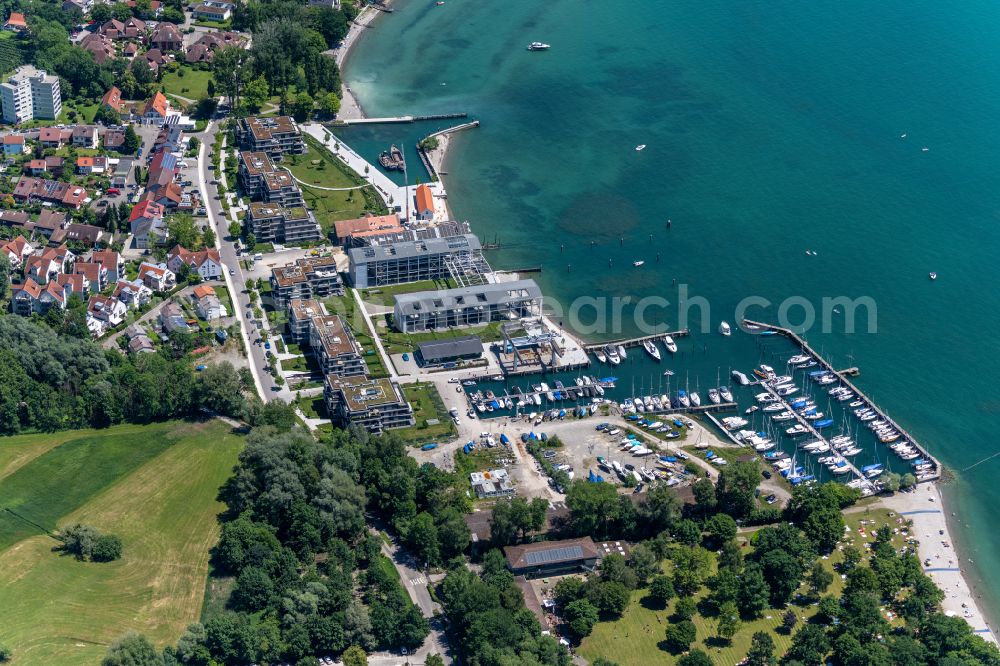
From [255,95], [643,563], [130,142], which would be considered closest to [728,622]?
[643,563]

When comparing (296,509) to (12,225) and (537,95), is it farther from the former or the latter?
(537,95)

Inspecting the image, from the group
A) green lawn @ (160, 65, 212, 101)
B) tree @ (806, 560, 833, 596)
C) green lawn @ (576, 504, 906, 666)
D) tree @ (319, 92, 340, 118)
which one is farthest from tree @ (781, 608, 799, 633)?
green lawn @ (160, 65, 212, 101)

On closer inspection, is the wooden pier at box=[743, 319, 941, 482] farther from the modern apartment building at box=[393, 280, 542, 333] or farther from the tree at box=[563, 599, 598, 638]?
the tree at box=[563, 599, 598, 638]

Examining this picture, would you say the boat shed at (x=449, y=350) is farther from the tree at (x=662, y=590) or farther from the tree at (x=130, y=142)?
the tree at (x=130, y=142)

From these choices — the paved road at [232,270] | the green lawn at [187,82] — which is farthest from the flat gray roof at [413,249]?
the green lawn at [187,82]

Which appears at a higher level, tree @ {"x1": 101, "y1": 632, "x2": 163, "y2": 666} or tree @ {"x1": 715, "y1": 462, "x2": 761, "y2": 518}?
tree @ {"x1": 715, "y1": 462, "x2": 761, "y2": 518}

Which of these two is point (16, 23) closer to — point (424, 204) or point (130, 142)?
point (130, 142)
